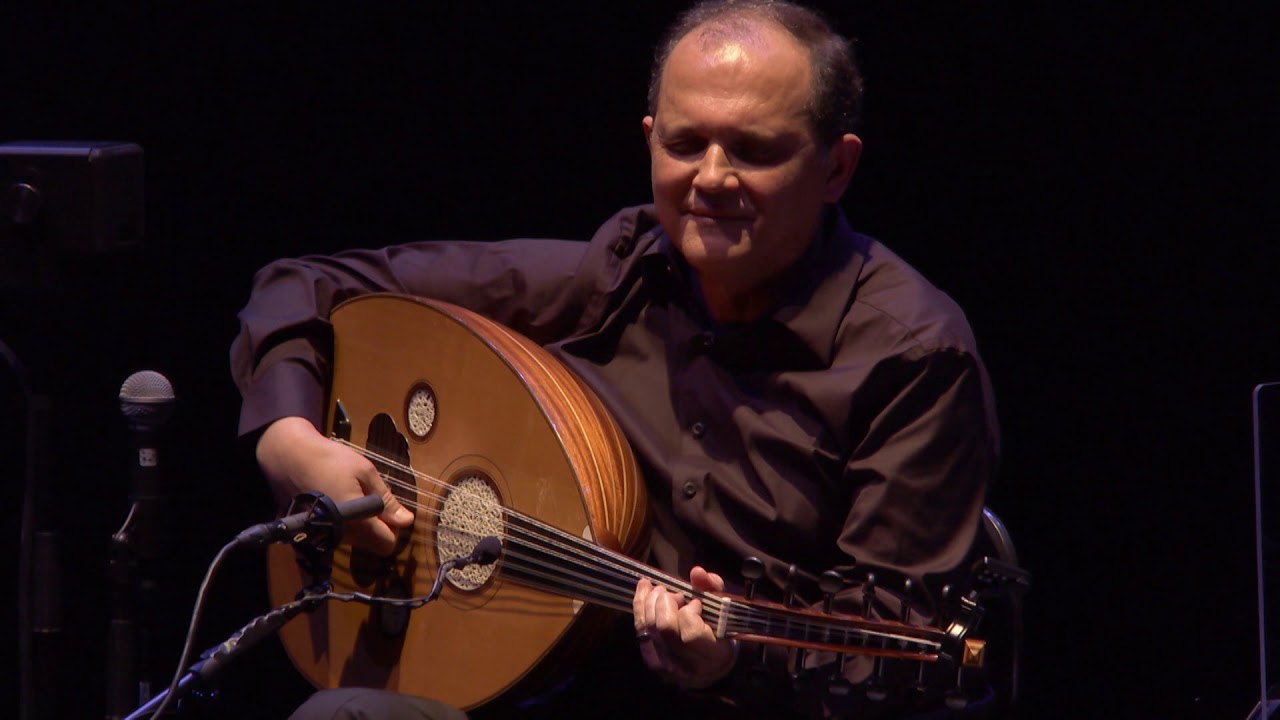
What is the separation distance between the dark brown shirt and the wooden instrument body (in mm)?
96

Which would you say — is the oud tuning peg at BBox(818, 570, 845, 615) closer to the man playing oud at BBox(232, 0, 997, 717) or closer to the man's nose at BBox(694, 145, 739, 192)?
the man playing oud at BBox(232, 0, 997, 717)

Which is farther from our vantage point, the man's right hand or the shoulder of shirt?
the man's right hand

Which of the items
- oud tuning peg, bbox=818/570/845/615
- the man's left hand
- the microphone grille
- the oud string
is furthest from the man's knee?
oud tuning peg, bbox=818/570/845/615

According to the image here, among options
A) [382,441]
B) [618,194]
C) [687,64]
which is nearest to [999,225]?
[618,194]

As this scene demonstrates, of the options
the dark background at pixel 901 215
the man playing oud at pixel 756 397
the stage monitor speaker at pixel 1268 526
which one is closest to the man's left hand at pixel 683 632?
the man playing oud at pixel 756 397

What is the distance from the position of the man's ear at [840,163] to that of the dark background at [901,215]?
31.0 inches

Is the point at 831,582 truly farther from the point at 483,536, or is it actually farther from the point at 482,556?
the point at 483,536

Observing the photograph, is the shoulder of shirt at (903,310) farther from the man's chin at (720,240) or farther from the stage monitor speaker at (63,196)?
the stage monitor speaker at (63,196)

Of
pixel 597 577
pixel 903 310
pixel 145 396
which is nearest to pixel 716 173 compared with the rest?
pixel 903 310

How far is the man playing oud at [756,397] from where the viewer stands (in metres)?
2.03

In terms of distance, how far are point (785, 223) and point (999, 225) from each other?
97 centimetres

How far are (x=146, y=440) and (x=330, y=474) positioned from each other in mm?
348

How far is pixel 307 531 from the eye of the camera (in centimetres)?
187

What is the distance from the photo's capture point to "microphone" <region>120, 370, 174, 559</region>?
80.6 inches
